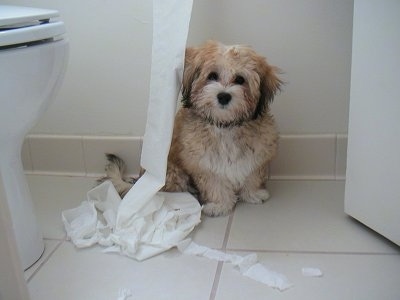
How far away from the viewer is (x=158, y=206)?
1120 mm

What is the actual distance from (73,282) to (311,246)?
0.53 metres

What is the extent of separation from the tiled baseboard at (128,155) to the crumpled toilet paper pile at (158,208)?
0.34 metres

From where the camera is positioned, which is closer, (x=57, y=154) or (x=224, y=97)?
(x=224, y=97)

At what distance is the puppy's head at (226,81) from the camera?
1043 mm

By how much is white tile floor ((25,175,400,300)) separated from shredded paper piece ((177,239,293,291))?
0.01 metres

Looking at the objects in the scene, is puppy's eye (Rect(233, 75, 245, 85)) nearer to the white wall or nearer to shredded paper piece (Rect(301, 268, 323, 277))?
the white wall

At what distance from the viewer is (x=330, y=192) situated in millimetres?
1272

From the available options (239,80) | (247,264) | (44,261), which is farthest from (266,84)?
(44,261)

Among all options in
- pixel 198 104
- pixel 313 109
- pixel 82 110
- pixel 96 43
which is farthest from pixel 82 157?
pixel 313 109

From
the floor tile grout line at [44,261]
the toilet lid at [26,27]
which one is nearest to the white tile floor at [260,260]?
the floor tile grout line at [44,261]

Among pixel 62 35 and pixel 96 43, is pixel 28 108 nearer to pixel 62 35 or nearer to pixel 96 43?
pixel 62 35

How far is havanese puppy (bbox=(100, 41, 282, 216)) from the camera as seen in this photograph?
1.05m

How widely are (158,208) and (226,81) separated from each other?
0.36 meters

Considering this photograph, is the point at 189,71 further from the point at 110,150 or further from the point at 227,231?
the point at 110,150
